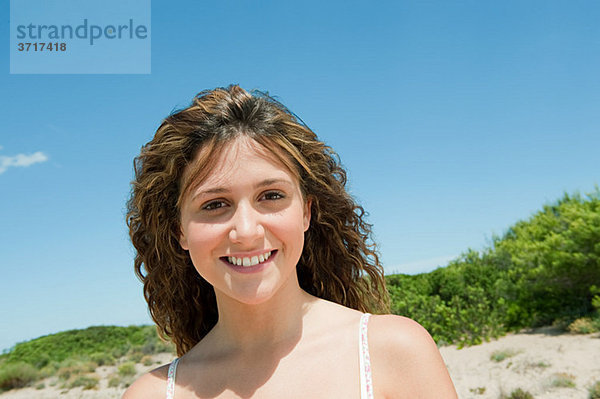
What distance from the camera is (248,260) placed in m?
2.12

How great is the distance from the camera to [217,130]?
2.34 meters

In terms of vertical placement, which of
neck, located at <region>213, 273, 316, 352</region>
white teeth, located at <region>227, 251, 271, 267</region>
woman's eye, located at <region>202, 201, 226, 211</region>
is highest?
woman's eye, located at <region>202, 201, 226, 211</region>

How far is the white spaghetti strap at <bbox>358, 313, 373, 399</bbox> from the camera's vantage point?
207 centimetres

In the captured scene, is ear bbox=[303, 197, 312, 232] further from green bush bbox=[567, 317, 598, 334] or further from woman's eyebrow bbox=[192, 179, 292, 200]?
green bush bbox=[567, 317, 598, 334]

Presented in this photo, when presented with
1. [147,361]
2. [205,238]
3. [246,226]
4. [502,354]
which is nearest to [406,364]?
[246,226]

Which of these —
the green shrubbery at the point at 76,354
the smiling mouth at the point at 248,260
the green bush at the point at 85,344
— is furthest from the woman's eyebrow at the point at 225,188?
the green bush at the point at 85,344

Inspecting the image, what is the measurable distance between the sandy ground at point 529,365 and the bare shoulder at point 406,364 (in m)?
6.51

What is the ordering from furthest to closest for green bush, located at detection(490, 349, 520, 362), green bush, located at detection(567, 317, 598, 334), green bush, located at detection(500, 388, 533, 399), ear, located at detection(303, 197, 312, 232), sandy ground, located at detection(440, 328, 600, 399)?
green bush, located at detection(567, 317, 598, 334), green bush, located at detection(490, 349, 520, 362), sandy ground, located at detection(440, 328, 600, 399), green bush, located at detection(500, 388, 533, 399), ear, located at detection(303, 197, 312, 232)

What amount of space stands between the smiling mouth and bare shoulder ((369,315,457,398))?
1.82 ft

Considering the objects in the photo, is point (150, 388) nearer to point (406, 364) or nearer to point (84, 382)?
point (406, 364)

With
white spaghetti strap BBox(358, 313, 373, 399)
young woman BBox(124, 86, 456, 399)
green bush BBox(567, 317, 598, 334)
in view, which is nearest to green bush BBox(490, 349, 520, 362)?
green bush BBox(567, 317, 598, 334)

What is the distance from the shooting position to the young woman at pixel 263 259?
2.12 m

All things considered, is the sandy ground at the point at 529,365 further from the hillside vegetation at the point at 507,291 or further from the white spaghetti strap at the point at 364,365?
the white spaghetti strap at the point at 364,365

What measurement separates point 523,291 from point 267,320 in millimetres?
11492
